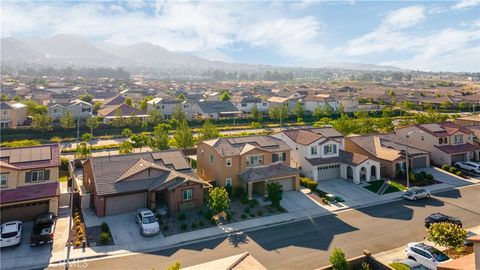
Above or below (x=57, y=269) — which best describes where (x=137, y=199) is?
above

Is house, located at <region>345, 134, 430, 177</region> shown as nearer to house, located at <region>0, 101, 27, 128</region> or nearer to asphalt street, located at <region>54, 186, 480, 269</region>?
asphalt street, located at <region>54, 186, 480, 269</region>

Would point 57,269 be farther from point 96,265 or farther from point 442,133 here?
point 442,133

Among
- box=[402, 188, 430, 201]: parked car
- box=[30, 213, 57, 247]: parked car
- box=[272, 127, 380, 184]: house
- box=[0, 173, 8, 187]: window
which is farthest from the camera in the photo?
box=[272, 127, 380, 184]: house

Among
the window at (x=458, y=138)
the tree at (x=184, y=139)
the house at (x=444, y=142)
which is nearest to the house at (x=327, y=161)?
the house at (x=444, y=142)

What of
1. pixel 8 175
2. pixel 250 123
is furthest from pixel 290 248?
pixel 250 123

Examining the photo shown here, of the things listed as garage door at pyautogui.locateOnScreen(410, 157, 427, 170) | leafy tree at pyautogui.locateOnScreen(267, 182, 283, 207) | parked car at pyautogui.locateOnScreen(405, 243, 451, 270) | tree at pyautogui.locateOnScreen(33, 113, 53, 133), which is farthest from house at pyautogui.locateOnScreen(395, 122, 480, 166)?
tree at pyautogui.locateOnScreen(33, 113, 53, 133)

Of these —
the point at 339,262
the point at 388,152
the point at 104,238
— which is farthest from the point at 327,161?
the point at 104,238
